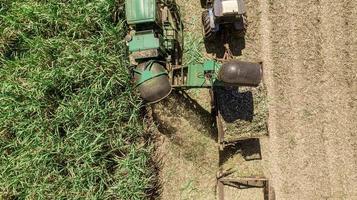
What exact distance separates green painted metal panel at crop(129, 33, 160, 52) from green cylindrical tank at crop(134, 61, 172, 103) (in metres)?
0.28

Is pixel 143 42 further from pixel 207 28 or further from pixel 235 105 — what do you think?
pixel 235 105

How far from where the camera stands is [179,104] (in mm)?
8641

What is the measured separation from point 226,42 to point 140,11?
188cm

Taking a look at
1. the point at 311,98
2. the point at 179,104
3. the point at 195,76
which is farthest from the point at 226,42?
the point at 311,98

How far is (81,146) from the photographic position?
786 centimetres

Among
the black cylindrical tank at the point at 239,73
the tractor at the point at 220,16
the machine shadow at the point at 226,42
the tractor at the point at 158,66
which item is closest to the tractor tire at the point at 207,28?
the tractor at the point at 220,16

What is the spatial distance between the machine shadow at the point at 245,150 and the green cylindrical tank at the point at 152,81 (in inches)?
75.9

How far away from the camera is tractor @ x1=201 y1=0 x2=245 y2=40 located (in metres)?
7.53

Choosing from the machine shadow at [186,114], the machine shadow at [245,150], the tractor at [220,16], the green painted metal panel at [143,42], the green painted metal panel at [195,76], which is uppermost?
the tractor at [220,16]

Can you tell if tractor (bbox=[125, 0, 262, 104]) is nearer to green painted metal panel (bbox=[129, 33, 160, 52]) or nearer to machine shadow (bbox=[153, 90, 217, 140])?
green painted metal panel (bbox=[129, 33, 160, 52])

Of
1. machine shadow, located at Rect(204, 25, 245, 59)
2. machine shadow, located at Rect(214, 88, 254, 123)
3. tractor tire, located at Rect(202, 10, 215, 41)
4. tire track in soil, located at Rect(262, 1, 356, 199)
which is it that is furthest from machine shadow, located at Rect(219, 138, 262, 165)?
tractor tire, located at Rect(202, 10, 215, 41)

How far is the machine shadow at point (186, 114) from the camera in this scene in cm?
859

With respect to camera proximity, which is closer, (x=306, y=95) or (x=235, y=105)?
(x=306, y=95)

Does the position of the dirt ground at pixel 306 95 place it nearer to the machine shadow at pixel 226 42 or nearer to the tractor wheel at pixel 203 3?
the machine shadow at pixel 226 42
